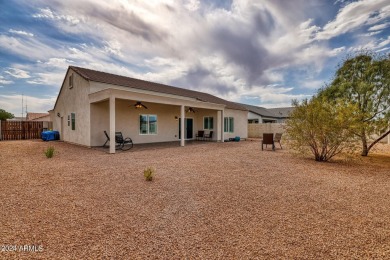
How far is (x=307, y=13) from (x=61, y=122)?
18630 mm

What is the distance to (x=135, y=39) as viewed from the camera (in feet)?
40.7

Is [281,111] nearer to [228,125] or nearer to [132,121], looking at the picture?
[228,125]

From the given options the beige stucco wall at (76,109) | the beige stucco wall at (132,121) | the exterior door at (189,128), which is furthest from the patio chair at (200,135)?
the beige stucco wall at (76,109)

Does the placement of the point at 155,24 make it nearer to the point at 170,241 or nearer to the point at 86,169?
the point at 86,169

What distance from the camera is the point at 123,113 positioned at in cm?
1255

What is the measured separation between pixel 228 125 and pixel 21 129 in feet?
63.1

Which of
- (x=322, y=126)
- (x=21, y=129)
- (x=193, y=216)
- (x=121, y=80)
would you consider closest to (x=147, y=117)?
(x=121, y=80)

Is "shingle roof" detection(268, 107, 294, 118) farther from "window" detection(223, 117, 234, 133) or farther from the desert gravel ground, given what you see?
the desert gravel ground

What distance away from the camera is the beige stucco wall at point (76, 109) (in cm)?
1152

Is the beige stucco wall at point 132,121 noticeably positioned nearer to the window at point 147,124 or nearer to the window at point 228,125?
the window at point 147,124

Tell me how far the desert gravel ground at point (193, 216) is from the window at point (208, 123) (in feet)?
38.4

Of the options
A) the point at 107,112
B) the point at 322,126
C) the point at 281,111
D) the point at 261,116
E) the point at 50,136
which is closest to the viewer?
the point at 322,126

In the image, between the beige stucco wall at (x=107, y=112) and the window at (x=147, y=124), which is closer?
the beige stucco wall at (x=107, y=112)

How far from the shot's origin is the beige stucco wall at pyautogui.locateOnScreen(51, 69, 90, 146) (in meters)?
11.5
